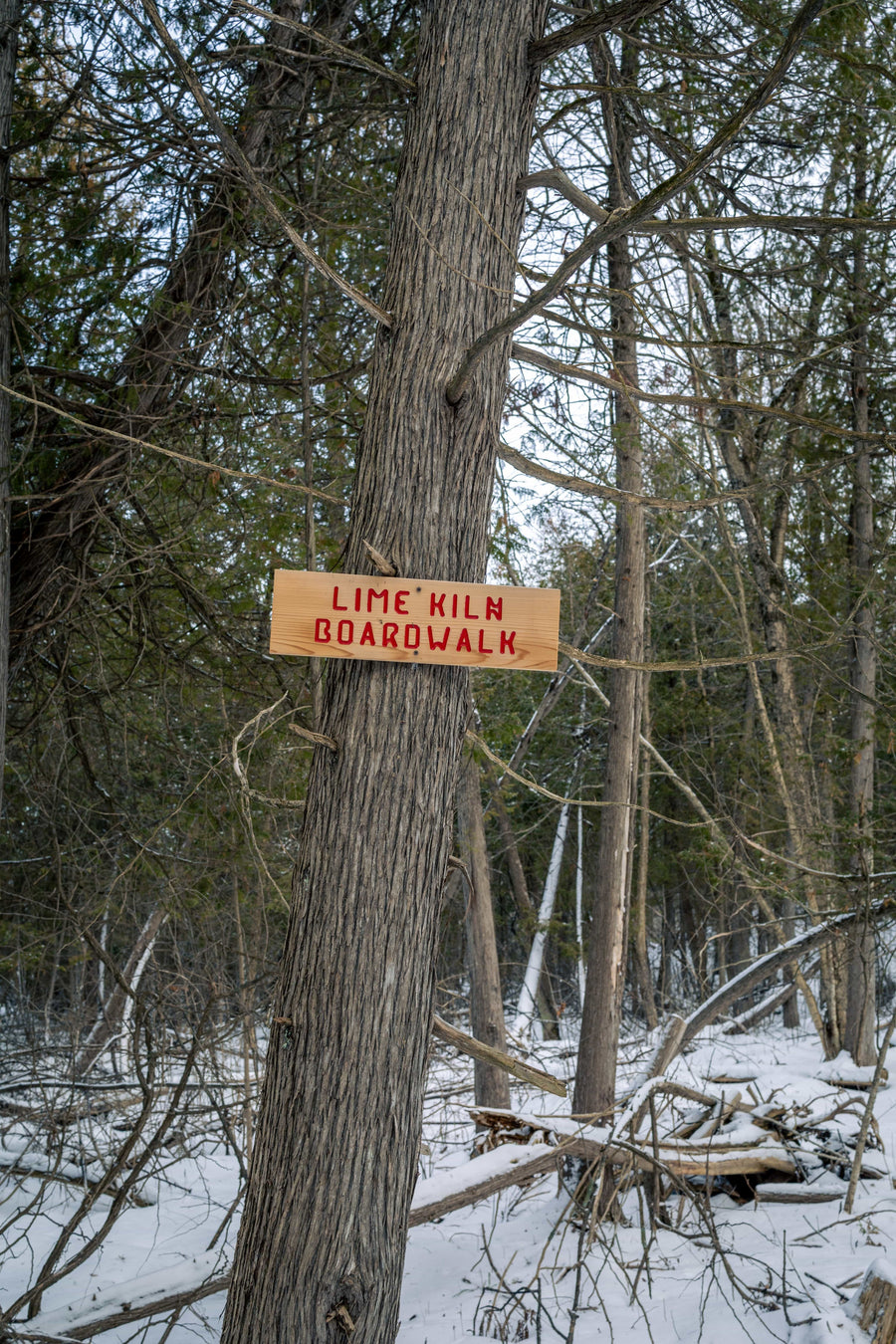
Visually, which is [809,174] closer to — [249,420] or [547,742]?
[249,420]

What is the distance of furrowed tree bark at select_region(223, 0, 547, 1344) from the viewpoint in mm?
2082

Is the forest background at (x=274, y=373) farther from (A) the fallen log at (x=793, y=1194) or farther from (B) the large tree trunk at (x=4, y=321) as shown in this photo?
(A) the fallen log at (x=793, y=1194)

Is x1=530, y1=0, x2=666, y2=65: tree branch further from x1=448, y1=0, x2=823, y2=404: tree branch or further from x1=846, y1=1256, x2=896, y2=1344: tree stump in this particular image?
x1=846, y1=1256, x2=896, y2=1344: tree stump

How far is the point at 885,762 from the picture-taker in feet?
37.0

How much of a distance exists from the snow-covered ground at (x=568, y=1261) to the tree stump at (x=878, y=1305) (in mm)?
45

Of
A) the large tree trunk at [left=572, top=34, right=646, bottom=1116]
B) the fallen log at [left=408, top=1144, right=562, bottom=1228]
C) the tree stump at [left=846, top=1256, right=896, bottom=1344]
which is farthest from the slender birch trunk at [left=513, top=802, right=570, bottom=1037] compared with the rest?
the tree stump at [left=846, top=1256, right=896, bottom=1344]

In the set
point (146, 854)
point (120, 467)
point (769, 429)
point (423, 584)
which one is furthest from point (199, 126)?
point (769, 429)

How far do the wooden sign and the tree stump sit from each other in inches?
93.5

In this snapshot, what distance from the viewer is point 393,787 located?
7.33ft

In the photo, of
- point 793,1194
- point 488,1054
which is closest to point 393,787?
point 488,1054

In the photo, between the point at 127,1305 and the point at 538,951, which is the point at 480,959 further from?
the point at 538,951

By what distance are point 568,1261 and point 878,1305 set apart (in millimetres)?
1497

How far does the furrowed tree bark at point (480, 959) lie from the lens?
239 inches

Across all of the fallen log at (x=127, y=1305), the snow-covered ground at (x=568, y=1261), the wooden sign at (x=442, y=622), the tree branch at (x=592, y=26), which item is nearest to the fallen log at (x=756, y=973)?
the snow-covered ground at (x=568, y=1261)
